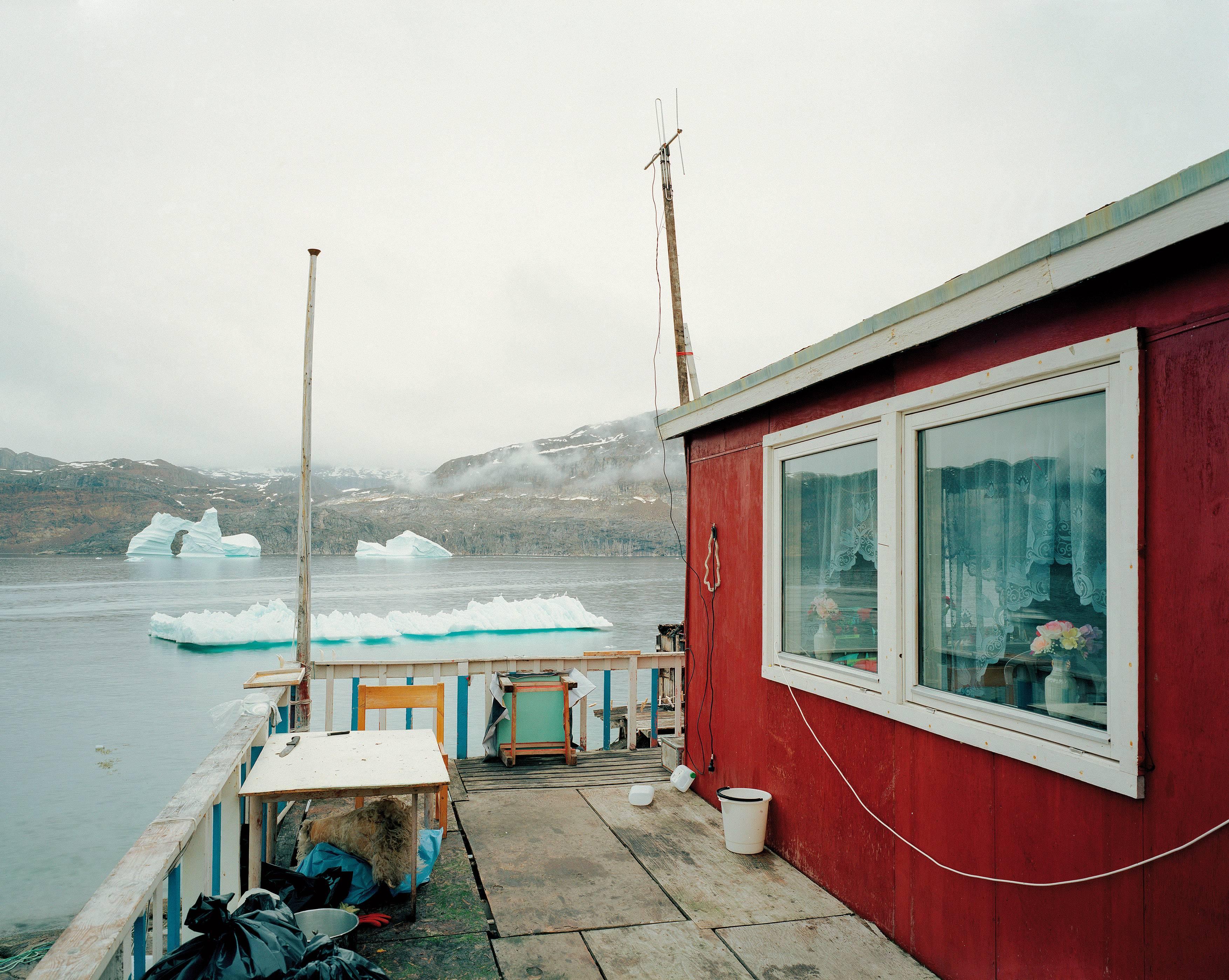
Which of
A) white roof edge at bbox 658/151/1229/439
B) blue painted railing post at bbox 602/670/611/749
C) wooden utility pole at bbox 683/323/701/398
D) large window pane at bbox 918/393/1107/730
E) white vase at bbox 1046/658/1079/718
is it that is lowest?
blue painted railing post at bbox 602/670/611/749

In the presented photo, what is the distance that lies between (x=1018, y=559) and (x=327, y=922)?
295cm

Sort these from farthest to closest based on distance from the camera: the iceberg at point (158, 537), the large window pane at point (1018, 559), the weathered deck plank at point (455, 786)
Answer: the iceberg at point (158, 537)
the weathered deck plank at point (455, 786)
the large window pane at point (1018, 559)

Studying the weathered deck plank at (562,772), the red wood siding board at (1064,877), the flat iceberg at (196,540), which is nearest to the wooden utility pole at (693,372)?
the weathered deck plank at (562,772)

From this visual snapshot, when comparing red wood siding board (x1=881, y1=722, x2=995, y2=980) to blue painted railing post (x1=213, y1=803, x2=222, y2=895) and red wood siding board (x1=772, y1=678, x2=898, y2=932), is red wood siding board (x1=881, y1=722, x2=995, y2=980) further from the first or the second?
blue painted railing post (x1=213, y1=803, x2=222, y2=895)

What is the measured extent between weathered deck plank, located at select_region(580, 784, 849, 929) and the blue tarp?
126 cm

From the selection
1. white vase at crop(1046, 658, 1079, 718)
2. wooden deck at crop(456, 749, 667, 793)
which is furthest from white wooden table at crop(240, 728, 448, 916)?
white vase at crop(1046, 658, 1079, 718)

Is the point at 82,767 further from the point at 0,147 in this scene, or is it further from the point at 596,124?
the point at 0,147

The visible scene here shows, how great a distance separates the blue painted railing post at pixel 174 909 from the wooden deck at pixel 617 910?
815mm

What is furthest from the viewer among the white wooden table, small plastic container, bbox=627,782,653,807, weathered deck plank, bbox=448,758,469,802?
weathered deck plank, bbox=448,758,469,802

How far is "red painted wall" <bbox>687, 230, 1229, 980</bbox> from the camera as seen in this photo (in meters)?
1.96

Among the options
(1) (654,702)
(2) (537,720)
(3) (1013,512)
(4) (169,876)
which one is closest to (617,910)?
(4) (169,876)

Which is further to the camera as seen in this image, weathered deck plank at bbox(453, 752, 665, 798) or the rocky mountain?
the rocky mountain

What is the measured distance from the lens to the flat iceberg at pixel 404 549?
462 ft

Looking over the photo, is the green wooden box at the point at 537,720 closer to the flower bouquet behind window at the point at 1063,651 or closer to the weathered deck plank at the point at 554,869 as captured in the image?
the weathered deck plank at the point at 554,869
